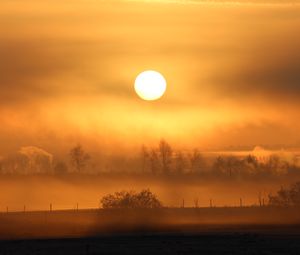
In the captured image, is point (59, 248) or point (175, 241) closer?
point (59, 248)

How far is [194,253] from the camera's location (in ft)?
408

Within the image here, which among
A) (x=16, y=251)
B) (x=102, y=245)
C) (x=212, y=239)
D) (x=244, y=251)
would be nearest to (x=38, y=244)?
(x=102, y=245)

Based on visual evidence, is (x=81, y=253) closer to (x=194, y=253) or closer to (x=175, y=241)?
(x=194, y=253)

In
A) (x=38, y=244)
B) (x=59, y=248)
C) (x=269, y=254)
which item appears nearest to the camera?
(x=269, y=254)

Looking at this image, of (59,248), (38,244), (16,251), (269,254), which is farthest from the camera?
(38,244)

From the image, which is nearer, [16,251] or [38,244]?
[16,251]

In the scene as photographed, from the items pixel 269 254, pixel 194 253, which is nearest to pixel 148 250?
pixel 194 253

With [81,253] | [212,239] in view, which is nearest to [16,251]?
[81,253]

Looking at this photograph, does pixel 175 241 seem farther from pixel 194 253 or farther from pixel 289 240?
pixel 194 253

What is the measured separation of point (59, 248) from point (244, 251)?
31.5 metres

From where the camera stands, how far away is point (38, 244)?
15150 centimetres

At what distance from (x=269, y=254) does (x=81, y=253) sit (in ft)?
90.5

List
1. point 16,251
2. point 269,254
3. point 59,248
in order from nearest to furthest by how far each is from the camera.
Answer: point 269,254 → point 16,251 → point 59,248

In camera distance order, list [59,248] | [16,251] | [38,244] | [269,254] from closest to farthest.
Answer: [269,254], [16,251], [59,248], [38,244]
